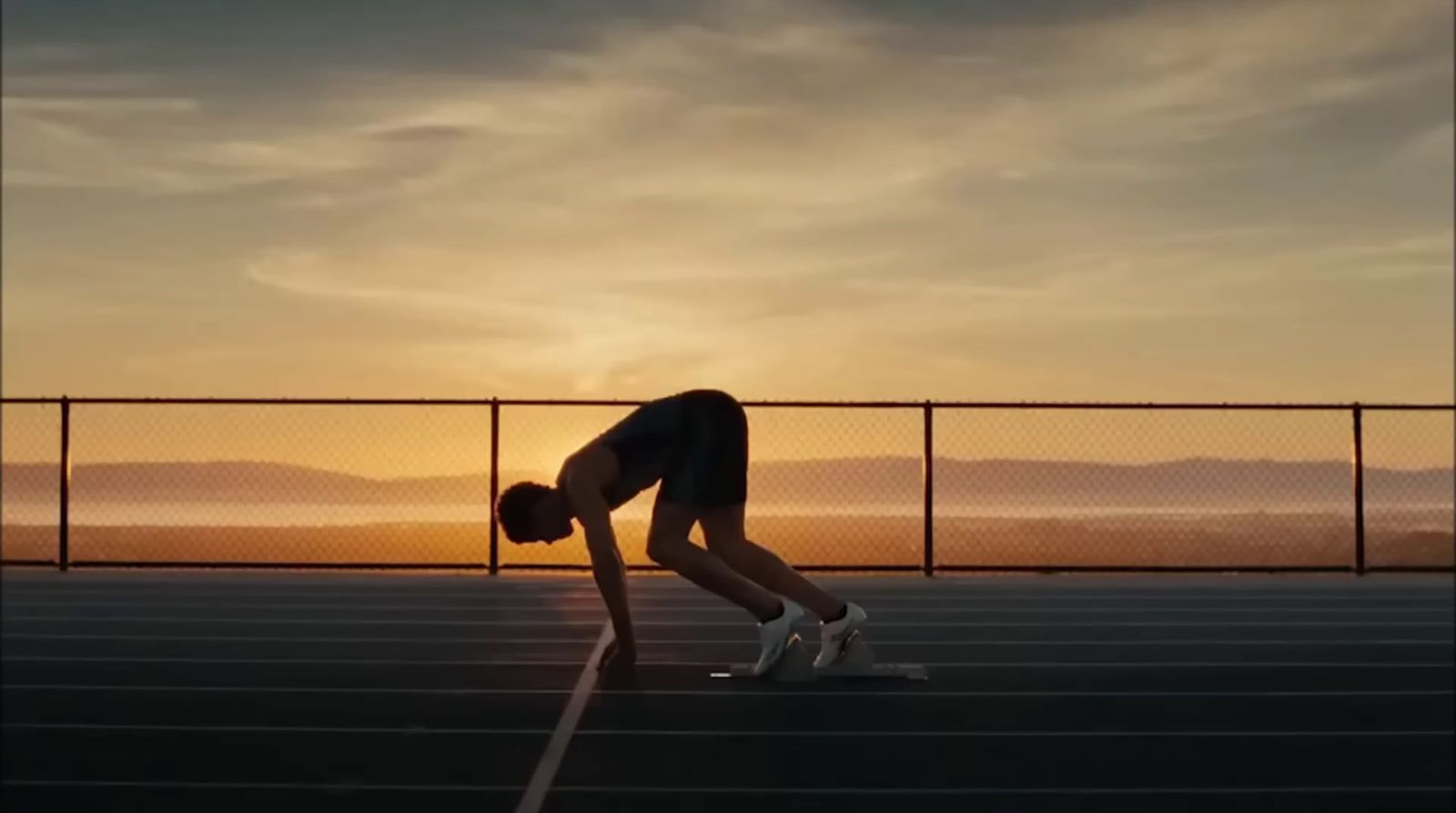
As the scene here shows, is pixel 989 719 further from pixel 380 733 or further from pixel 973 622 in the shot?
pixel 973 622

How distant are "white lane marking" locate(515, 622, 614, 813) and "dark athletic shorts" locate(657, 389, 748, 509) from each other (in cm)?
98

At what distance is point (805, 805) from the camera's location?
6.67 metres

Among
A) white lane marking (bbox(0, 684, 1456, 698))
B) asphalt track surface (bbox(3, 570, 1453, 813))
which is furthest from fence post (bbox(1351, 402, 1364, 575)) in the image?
white lane marking (bbox(0, 684, 1456, 698))

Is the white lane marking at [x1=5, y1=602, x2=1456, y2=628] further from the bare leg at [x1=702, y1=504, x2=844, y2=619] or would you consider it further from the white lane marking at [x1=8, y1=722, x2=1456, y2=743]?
the white lane marking at [x1=8, y1=722, x2=1456, y2=743]

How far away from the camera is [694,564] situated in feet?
32.3

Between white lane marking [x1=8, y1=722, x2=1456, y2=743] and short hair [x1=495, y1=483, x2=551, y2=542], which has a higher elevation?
short hair [x1=495, y1=483, x2=551, y2=542]

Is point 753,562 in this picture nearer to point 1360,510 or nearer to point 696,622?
point 696,622

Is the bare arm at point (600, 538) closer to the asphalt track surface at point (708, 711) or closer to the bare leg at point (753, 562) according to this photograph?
the asphalt track surface at point (708, 711)

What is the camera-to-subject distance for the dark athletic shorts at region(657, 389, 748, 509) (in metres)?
9.81

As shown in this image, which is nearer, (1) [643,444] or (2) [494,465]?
(1) [643,444]

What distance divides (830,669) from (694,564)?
2.66 feet

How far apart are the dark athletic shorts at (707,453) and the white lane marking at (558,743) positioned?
0.98m

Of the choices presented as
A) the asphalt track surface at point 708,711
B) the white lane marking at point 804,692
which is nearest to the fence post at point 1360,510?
the asphalt track surface at point 708,711

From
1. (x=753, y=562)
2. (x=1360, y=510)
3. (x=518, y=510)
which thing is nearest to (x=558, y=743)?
(x=518, y=510)
